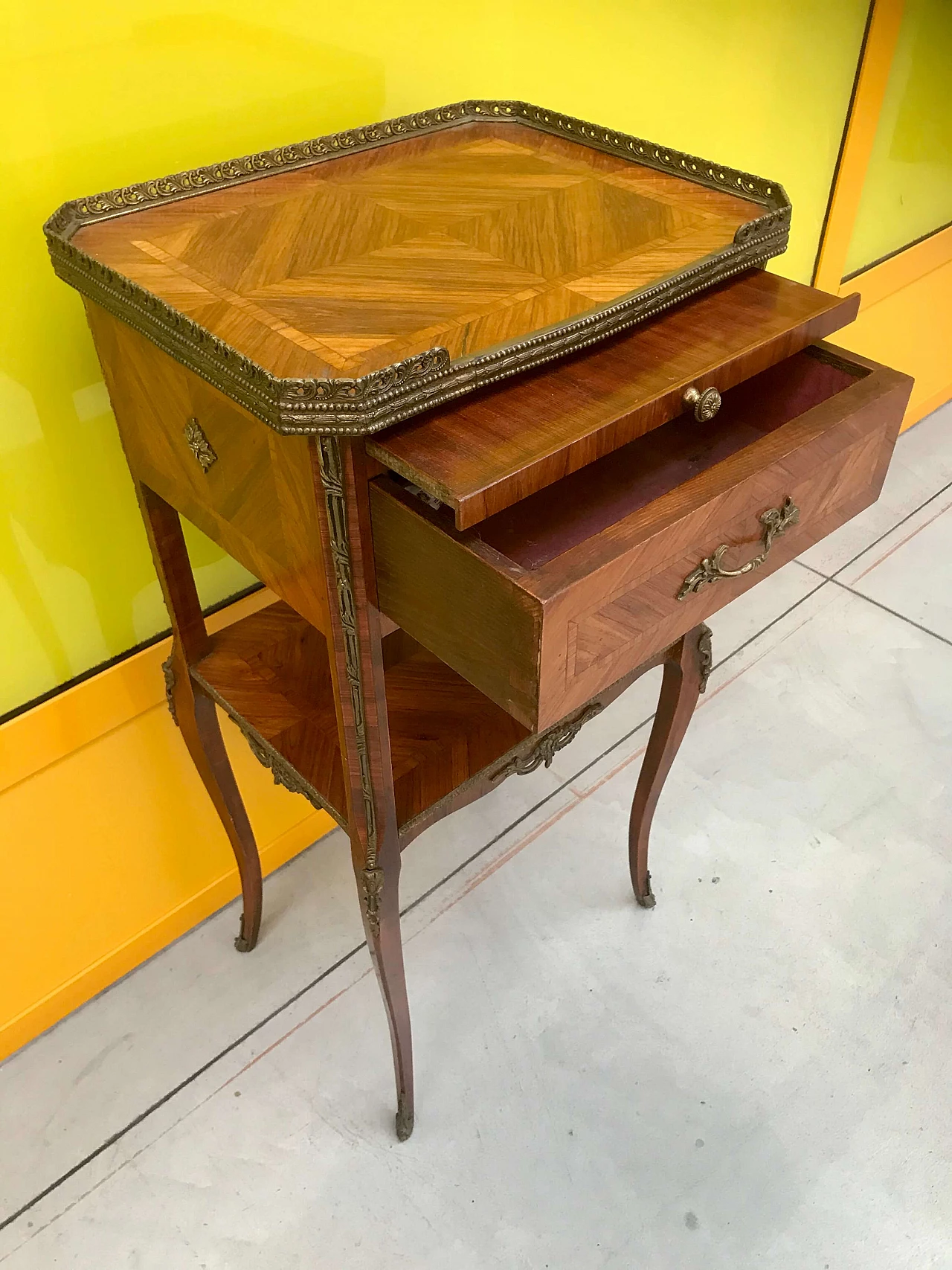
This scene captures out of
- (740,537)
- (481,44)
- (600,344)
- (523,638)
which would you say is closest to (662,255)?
(600,344)

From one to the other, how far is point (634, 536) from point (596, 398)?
0.36ft

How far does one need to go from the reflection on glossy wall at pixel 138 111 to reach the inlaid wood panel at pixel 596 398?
1.42ft

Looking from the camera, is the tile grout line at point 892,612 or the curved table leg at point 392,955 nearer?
the curved table leg at point 392,955

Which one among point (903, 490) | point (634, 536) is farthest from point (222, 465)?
point (903, 490)

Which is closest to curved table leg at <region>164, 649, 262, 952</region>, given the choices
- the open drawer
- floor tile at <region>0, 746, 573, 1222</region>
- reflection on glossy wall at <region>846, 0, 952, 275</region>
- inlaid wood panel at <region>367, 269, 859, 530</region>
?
floor tile at <region>0, 746, 573, 1222</region>

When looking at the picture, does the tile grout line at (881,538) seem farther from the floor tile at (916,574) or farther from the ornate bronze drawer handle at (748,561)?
the ornate bronze drawer handle at (748,561)

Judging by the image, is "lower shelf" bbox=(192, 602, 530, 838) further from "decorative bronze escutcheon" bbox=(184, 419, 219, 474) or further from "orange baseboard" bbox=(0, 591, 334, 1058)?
"decorative bronze escutcheon" bbox=(184, 419, 219, 474)

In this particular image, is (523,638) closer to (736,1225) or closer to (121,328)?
(121,328)

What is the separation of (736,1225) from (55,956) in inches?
33.8

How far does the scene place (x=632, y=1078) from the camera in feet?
4.03

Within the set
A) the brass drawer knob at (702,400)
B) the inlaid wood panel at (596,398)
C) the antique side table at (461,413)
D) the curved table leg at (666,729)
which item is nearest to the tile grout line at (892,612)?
the curved table leg at (666,729)

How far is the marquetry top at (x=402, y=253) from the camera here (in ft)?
2.16

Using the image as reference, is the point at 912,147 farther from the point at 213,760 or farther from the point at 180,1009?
the point at 180,1009

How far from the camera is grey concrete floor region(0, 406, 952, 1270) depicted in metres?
1.11
